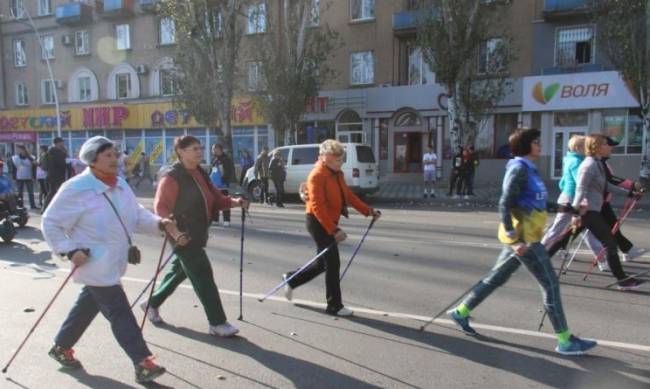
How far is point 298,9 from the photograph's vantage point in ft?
70.1

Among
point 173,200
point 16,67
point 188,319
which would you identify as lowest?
point 188,319

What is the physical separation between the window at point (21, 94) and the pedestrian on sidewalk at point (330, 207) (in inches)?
1431

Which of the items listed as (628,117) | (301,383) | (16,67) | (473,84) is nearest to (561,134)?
(628,117)

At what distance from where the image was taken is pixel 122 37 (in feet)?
104

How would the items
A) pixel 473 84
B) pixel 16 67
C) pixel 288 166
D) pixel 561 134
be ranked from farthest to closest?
pixel 16 67 < pixel 561 134 < pixel 473 84 < pixel 288 166

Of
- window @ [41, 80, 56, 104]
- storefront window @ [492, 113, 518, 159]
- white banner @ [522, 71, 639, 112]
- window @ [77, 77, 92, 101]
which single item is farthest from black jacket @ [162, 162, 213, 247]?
window @ [41, 80, 56, 104]

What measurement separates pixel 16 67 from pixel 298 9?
Answer: 24.1 metres

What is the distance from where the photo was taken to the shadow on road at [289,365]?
12.5ft

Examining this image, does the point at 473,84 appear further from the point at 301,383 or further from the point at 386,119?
the point at 301,383

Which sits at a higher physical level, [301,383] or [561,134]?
[561,134]

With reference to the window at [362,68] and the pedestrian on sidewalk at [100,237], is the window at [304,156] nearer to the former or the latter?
the window at [362,68]

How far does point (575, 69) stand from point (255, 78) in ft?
42.7

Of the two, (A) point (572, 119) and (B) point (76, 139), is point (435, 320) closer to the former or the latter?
(A) point (572, 119)

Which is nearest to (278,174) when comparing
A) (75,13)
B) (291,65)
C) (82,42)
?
(291,65)
